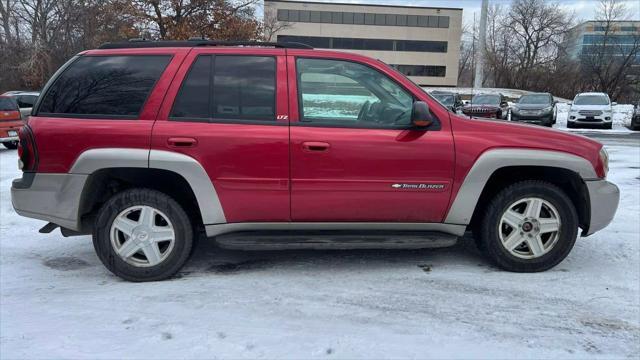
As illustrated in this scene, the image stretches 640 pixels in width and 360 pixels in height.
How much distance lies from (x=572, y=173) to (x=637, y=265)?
115cm

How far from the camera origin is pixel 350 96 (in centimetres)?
408

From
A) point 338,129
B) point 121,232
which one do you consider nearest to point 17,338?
point 121,232

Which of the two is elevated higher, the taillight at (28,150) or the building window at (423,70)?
the building window at (423,70)

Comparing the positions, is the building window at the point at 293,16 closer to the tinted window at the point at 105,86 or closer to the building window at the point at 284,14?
the building window at the point at 284,14

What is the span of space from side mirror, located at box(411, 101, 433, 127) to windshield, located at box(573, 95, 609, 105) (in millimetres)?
22428

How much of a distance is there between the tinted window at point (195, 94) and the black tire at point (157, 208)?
2.25 ft

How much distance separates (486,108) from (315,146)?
22.1 metres

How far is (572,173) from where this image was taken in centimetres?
410

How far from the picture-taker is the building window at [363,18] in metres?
75.7

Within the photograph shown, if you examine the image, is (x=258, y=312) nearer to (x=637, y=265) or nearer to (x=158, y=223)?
(x=158, y=223)

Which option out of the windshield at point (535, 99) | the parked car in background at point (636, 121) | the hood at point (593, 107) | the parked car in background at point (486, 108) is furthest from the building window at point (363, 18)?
the parked car in background at point (636, 121)

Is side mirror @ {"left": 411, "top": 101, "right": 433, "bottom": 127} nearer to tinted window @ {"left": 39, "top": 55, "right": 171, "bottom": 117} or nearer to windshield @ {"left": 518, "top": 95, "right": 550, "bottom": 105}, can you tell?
tinted window @ {"left": 39, "top": 55, "right": 171, "bottom": 117}

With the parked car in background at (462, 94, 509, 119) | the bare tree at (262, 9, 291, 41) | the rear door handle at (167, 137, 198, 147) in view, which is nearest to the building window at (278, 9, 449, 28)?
the bare tree at (262, 9, 291, 41)

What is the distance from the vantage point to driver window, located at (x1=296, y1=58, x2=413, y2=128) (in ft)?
12.9
